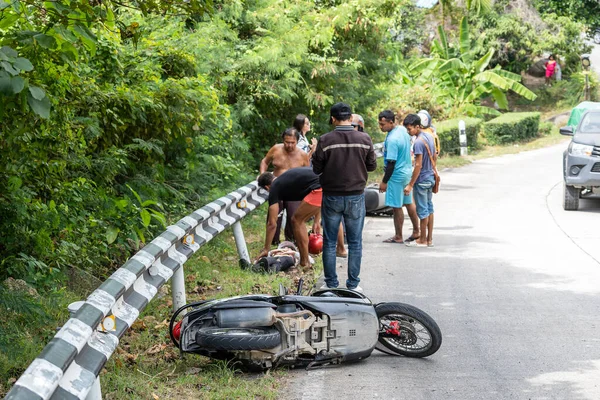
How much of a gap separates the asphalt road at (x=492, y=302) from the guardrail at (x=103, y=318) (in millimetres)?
1366

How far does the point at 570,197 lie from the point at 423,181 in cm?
536

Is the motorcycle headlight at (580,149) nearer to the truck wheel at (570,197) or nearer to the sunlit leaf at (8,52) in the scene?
the truck wheel at (570,197)

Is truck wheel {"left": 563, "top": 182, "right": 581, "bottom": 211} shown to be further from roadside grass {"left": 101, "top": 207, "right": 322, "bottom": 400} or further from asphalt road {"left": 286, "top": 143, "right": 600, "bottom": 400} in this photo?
roadside grass {"left": 101, "top": 207, "right": 322, "bottom": 400}

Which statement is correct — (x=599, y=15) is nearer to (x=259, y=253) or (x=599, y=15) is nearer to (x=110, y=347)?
(x=259, y=253)

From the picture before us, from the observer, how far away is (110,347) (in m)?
5.46

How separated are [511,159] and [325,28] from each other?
13.6 metres

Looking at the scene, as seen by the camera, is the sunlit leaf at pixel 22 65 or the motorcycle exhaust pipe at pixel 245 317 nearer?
the sunlit leaf at pixel 22 65

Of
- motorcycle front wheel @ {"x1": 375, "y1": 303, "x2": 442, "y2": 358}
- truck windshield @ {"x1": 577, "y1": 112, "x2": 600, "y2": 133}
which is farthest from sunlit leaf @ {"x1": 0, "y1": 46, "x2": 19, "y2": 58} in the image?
truck windshield @ {"x1": 577, "y1": 112, "x2": 600, "y2": 133}

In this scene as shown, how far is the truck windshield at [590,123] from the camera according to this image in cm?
1858

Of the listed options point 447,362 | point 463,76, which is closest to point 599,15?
point 463,76

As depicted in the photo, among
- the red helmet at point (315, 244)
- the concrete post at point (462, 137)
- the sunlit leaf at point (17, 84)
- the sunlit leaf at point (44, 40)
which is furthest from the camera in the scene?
the concrete post at point (462, 137)

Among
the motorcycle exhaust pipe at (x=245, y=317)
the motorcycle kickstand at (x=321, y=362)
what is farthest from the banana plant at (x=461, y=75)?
the motorcycle exhaust pipe at (x=245, y=317)

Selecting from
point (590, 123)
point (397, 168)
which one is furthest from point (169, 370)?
point (590, 123)

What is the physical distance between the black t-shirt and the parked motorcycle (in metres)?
3.13
